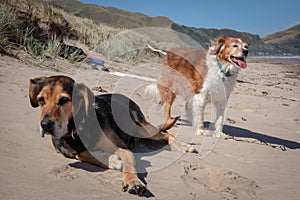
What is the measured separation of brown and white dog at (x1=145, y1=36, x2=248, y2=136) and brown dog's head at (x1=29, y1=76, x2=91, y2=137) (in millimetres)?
2726

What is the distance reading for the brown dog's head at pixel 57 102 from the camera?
2.73 m

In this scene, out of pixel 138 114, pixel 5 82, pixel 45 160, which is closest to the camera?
pixel 45 160

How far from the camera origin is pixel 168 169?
3.06m

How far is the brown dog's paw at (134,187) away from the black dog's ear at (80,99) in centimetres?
96

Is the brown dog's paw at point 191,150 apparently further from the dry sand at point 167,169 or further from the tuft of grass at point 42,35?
the tuft of grass at point 42,35

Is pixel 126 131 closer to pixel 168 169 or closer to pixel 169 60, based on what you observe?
pixel 168 169

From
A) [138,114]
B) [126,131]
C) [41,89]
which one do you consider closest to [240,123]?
[138,114]

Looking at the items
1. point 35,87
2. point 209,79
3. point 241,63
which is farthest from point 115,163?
point 241,63

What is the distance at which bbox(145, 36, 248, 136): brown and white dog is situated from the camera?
5.29m

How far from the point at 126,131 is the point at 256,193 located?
1.73 meters

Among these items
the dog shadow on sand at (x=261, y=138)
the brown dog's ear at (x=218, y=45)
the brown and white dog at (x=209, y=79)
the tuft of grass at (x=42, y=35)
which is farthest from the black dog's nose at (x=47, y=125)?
the tuft of grass at (x=42, y=35)

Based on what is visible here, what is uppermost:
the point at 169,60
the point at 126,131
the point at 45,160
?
the point at 169,60

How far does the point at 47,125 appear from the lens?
2.67 m

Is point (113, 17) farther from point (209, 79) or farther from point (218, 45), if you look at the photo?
point (209, 79)
